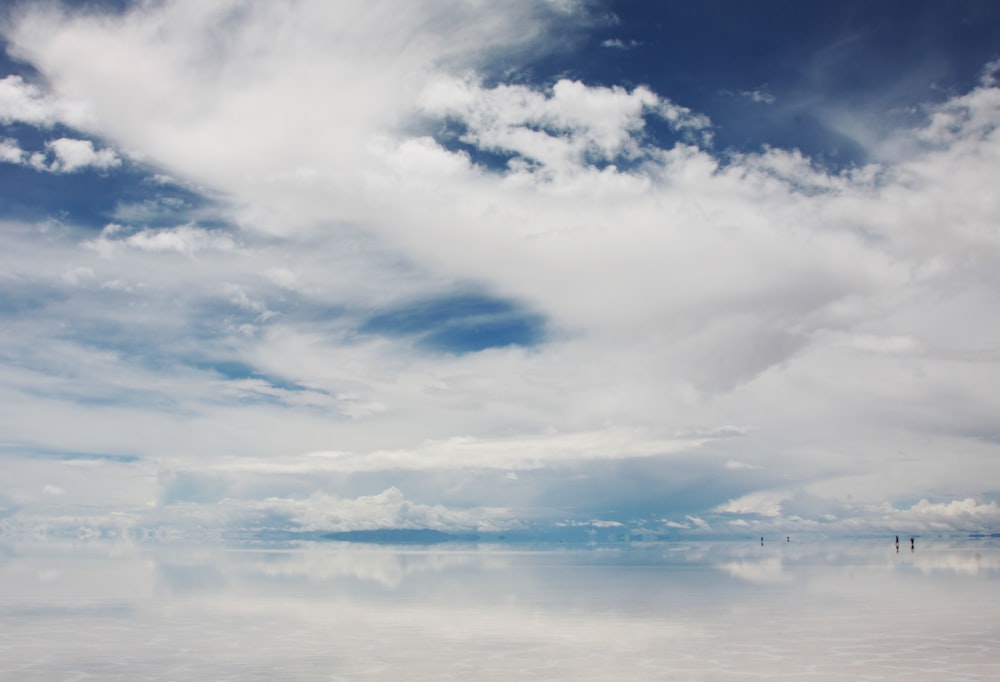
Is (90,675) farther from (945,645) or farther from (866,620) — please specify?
(866,620)

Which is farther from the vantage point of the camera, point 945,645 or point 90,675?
point 945,645

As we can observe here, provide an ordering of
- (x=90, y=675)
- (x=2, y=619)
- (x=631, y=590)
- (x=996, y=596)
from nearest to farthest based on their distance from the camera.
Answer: (x=90, y=675)
(x=2, y=619)
(x=996, y=596)
(x=631, y=590)

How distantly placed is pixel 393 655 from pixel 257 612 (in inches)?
897

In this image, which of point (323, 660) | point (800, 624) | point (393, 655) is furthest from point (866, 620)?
point (323, 660)

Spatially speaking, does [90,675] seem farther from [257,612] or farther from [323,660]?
[257,612]

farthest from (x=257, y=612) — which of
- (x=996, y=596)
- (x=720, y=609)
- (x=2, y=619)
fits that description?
(x=996, y=596)

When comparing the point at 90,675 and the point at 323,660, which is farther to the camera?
the point at 323,660

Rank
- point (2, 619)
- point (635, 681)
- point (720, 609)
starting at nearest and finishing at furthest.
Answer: point (635, 681) → point (2, 619) → point (720, 609)

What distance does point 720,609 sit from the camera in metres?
55.2

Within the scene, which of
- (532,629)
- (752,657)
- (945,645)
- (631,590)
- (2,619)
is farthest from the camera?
→ (631,590)

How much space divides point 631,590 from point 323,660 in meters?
43.2

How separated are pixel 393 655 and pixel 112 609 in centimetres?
3168

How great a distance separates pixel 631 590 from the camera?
73.6 metres

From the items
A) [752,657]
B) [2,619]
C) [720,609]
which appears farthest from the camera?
[720,609]
